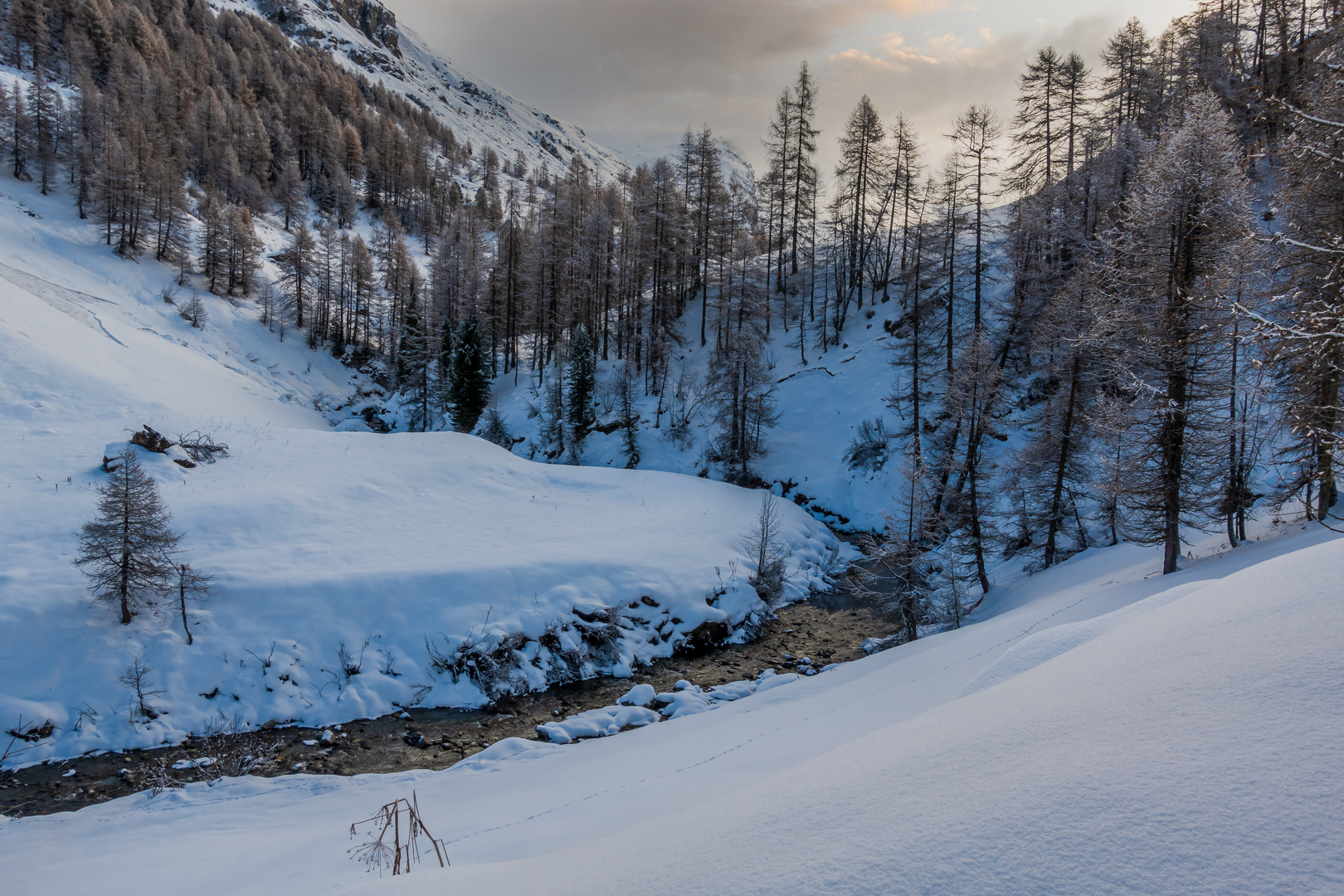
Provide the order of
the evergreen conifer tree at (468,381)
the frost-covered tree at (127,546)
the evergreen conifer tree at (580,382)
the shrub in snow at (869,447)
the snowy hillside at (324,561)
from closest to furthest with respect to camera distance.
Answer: the snowy hillside at (324,561) < the frost-covered tree at (127,546) < the shrub in snow at (869,447) < the evergreen conifer tree at (580,382) < the evergreen conifer tree at (468,381)

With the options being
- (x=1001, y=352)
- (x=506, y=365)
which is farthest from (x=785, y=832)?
(x=506, y=365)

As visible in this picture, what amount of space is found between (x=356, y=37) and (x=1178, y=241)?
599 ft

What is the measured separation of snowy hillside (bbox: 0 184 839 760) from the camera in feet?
37.8

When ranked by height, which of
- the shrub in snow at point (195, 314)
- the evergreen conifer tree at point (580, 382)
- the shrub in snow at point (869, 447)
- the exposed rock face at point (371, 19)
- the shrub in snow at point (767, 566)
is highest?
the exposed rock face at point (371, 19)

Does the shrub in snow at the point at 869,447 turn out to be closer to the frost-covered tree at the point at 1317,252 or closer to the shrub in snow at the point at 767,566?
the shrub in snow at the point at 767,566

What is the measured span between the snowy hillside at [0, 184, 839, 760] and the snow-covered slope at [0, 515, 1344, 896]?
4.70 metres

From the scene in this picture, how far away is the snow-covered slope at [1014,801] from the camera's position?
75.3 inches

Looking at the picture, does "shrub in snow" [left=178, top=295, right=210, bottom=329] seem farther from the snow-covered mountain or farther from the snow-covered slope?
the snow-covered mountain

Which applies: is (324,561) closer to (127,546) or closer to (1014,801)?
(127,546)

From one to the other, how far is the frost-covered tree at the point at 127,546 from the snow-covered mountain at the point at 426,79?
360 ft

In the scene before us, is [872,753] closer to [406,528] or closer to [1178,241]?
[1178,241]

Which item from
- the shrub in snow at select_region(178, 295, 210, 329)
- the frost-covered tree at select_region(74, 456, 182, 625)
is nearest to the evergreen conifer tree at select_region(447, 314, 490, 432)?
the shrub in snow at select_region(178, 295, 210, 329)

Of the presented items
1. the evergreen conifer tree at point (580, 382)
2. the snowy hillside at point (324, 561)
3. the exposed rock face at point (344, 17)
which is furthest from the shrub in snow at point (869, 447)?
the exposed rock face at point (344, 17)

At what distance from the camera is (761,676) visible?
15.1 meters
